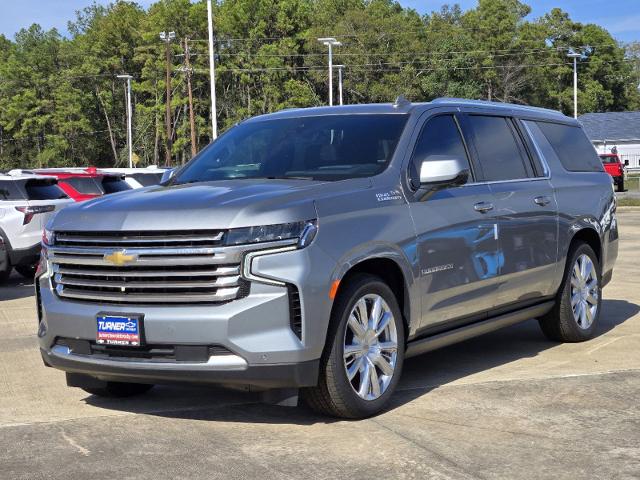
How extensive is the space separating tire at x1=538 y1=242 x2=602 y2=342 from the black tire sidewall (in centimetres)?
255

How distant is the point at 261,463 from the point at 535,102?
325 ft

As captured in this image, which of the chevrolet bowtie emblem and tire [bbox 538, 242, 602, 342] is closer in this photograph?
the chevrolet bowtie emblem

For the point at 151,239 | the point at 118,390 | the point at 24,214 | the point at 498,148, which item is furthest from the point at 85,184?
the point at 151,239

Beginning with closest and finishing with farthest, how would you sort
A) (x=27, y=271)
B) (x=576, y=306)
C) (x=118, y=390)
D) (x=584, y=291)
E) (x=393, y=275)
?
(x=393, y=275)
(x=118, y=390)
(x=576, y=306)
(x=584, y=291)
(x=27, y=271)

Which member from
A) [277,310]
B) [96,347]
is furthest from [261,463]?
[96,347]

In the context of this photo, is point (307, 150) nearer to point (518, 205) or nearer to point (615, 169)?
point (518, 205)

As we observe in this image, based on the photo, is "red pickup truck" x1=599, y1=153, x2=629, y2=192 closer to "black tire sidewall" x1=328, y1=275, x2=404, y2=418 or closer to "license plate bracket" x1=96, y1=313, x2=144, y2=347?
"black tire sidewall" x1=328, y1=275, x2=404, y2=418

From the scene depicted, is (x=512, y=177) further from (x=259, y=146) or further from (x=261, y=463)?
(x=261, y=463)

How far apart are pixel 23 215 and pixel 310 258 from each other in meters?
9.80

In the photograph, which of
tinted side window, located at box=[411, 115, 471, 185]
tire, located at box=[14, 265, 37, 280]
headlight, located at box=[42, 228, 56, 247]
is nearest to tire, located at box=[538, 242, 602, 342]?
tinted side window, located at box=[411, 115, 471, 185]

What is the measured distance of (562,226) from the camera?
25.8ft

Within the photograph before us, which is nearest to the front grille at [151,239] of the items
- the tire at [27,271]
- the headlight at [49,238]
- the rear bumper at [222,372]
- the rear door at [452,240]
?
the headlight at [49,238]

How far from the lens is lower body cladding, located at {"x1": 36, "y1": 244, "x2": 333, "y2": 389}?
5.12 m

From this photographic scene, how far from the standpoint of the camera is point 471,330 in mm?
6777
